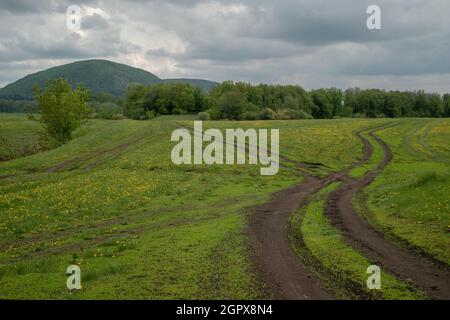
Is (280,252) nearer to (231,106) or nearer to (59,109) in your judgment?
(59,109)

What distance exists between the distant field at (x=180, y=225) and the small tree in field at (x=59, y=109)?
26.2 m

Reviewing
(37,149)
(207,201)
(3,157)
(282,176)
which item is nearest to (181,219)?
(207,201)

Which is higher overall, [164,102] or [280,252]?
[164,102]

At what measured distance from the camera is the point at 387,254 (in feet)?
61.9

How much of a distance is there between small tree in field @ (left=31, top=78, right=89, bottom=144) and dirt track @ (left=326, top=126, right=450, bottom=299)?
63580mm

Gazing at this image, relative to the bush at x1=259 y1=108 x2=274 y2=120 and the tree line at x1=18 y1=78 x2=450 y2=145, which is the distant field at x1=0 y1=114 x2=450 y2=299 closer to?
the tree line at x1=18 y1=78 x2=450 y2=145

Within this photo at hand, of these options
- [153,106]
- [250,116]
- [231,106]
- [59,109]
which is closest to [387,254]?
[59,109]

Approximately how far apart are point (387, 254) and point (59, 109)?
74.5m

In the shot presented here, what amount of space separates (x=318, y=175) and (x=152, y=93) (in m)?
150

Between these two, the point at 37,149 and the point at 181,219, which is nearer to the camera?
the point at 181,219

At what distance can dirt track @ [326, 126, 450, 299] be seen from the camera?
50.0 feet

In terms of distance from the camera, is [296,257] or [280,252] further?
[280,252]

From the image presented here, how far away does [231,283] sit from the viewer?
51.5 ft
